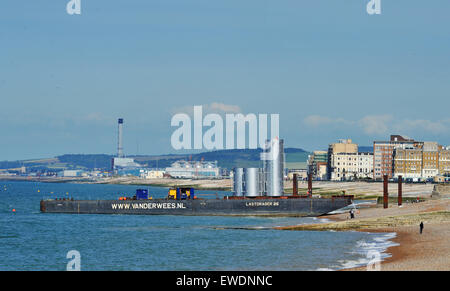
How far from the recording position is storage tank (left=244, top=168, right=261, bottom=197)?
113 meters

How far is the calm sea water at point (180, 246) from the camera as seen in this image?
56.2m

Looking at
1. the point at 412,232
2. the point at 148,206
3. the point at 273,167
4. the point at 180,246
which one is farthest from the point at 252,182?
the point at 180,246

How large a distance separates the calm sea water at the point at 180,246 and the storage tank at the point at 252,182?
13.7m

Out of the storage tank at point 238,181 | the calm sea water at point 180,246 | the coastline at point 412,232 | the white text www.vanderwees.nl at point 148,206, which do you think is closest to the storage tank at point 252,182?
the storage tank at point 238,181

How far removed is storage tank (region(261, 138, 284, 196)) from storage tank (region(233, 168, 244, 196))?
13.6 feet

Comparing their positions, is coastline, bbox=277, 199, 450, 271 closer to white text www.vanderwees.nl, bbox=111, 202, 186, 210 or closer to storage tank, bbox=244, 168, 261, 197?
storage tank, bbox=244, 168, 261, 197

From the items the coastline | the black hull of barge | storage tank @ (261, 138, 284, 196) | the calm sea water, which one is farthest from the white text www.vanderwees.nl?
the coastline

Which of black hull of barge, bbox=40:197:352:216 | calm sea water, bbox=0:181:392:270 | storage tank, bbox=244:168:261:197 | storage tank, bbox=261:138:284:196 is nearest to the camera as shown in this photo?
calm sea water, bbox=0:181:392:270

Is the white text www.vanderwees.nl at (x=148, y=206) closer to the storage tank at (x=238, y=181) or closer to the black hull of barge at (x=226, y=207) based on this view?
the black hull of barge at (x=226, y=207)

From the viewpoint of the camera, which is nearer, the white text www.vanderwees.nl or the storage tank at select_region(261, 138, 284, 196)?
the storage tank at select_region(261, 138, 284, 196)

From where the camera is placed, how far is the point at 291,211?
110 m

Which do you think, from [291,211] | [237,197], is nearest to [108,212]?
[237,197]

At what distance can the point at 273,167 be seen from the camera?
4414 inches
